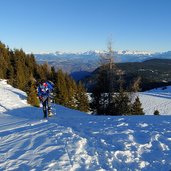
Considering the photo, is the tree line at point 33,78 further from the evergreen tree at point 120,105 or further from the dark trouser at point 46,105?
the dark trouser at point 46,105

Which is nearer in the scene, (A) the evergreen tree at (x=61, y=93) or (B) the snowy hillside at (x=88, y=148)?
(B) the snowy hillside at (x=88, y=148)

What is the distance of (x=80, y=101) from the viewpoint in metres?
63.3

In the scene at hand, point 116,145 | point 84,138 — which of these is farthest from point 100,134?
point 116,145

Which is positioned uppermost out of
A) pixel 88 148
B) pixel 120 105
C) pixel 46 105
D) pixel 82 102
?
pixel 88 148

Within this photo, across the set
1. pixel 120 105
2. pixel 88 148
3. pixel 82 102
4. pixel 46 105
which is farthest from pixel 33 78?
pixel 88 148

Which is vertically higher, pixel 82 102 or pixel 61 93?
pixel 61 93

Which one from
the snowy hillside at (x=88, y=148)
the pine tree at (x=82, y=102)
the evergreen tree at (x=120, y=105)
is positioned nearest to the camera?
the snowy hillside at (x=88, y=148)

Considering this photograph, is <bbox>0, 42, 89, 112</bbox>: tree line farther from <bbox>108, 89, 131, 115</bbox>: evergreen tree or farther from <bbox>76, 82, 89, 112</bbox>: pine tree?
<bbox>108, 89, 131, 115</bbox>: evergreen tree

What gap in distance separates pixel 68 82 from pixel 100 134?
55914 millimetres

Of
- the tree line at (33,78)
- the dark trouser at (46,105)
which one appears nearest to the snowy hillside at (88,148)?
the dark trouser at (46,105)

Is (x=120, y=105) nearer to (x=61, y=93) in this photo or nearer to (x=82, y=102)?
(x=61, y=93)

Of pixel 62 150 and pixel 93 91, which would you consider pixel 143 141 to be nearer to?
pixel 62 150

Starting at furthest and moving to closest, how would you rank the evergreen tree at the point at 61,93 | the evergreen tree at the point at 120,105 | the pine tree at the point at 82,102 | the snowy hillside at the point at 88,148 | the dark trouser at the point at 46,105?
1. the pine tree at the point at 82,102
2. the evergreen tree at the point at 61,93
3. the evergreen tree at the point at 120,105
4. the dark trouser at the point at 46,105
5. the snowy hillside at the point at 88,148

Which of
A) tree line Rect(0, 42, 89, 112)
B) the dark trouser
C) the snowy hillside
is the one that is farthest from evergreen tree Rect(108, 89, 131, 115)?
the snowy hillside
